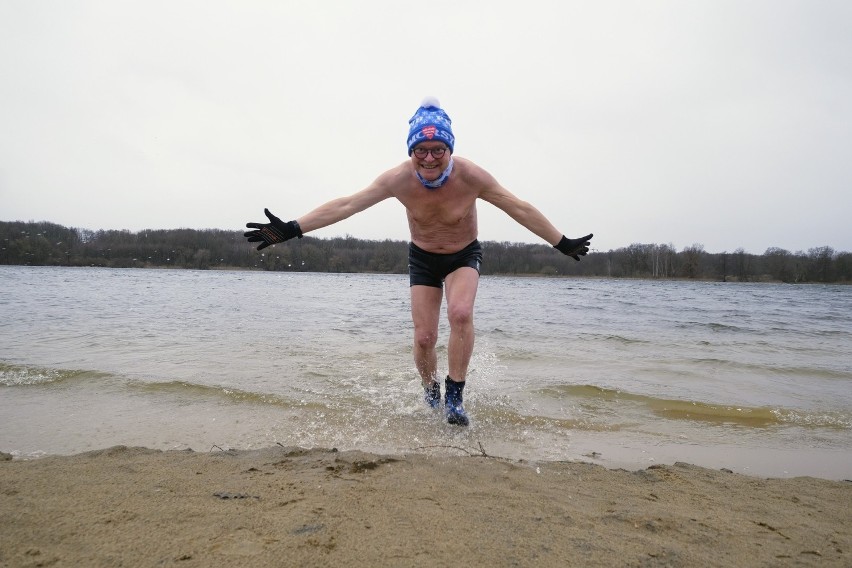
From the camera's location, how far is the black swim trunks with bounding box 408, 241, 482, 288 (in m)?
4.55

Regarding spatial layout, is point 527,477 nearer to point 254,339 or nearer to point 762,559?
point 762,559

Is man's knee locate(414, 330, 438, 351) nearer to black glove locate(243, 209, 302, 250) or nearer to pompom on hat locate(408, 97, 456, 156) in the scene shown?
black glove locate(243, 209, 302, 250)

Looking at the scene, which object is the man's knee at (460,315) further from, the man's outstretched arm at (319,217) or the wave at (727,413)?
the wave at (727,413)

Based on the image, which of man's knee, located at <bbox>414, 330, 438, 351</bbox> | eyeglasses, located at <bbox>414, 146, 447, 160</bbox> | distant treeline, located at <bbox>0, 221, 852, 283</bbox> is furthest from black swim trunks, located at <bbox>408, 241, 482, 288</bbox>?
distant treeline, located at <bbox>0, 221, 852, 283</bbox>

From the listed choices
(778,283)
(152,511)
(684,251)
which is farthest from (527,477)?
(684,251)

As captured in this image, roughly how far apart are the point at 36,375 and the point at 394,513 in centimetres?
530

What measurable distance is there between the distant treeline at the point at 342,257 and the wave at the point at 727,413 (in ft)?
260

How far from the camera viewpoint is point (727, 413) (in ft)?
15.6

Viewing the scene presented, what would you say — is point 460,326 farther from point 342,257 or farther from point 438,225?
point 342,257

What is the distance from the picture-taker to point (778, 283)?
3125 inches

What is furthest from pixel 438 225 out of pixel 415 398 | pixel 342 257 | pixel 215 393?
pixel 342 257

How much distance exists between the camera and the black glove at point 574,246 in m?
4.40

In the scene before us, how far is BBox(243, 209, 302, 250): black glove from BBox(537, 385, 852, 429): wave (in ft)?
10.6

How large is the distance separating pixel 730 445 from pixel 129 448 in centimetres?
421
